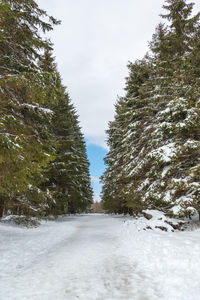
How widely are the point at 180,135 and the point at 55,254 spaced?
27.3 ft

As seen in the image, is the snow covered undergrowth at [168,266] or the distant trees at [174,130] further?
the distant trees at [174,130]

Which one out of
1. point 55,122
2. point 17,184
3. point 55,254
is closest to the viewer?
point 55,254

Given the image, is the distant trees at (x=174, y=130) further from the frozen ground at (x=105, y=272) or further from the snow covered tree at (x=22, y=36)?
the snow covered tree at (x=22, y=36)

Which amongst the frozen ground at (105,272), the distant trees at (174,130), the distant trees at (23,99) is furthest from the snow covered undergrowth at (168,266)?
the distant trees at (23,99)

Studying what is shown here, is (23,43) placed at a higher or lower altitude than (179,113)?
higher

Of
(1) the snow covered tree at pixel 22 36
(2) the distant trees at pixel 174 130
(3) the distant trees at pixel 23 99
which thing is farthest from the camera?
(2) the distant trees at pixel 174 130

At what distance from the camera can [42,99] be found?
7.12m

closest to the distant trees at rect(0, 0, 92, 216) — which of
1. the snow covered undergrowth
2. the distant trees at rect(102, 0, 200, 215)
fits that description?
the snow covered undergrowth

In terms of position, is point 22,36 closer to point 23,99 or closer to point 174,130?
point 23,99

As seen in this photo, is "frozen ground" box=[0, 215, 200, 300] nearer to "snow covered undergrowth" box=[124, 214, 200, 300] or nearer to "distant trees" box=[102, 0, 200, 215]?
"snow covered undergrowth" box=[124, 214, 200, 300]

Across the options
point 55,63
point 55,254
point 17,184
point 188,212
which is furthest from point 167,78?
point 55,63

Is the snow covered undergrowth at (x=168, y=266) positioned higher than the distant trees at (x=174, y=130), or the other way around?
the distant trees at (x=174, y=130)

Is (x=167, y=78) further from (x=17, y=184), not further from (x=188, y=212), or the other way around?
(x=17, y=184)

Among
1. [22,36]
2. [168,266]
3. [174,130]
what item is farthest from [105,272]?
[22,36]
